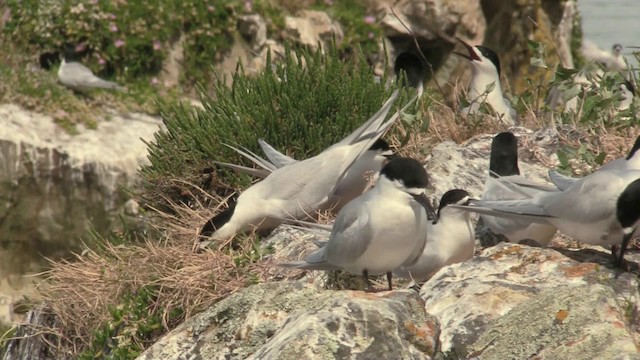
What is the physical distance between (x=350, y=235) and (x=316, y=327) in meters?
0.85

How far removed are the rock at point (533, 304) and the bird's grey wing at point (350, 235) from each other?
29 centimetres

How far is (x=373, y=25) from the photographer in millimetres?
11766

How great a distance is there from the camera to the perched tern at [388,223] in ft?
13.8

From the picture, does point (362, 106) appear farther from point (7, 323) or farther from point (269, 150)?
point (7, 323)

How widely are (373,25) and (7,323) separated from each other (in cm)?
458

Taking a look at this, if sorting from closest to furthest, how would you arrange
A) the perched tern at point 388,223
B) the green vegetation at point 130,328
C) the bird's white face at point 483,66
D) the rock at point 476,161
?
the perched tern at point 388,223
the green vegetation at point 130,328
the rock at point 476,161
the bird's white face at point 483,66

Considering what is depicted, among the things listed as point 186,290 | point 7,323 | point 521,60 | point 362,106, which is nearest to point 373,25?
point 521,60

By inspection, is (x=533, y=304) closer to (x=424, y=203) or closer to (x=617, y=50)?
(x=424, y=203)

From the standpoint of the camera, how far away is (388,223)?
13.8 feet

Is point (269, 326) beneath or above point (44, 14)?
above

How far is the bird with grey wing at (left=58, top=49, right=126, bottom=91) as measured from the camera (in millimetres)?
10258

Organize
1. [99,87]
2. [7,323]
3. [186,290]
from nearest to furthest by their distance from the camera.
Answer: [186,290] < [7,323] < [99,87]

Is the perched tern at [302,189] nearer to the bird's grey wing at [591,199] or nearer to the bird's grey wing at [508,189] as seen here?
the bird's grey wing at [508,189]

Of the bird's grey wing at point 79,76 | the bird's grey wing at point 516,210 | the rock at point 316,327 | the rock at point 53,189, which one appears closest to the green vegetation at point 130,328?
the rock at point 316,327
